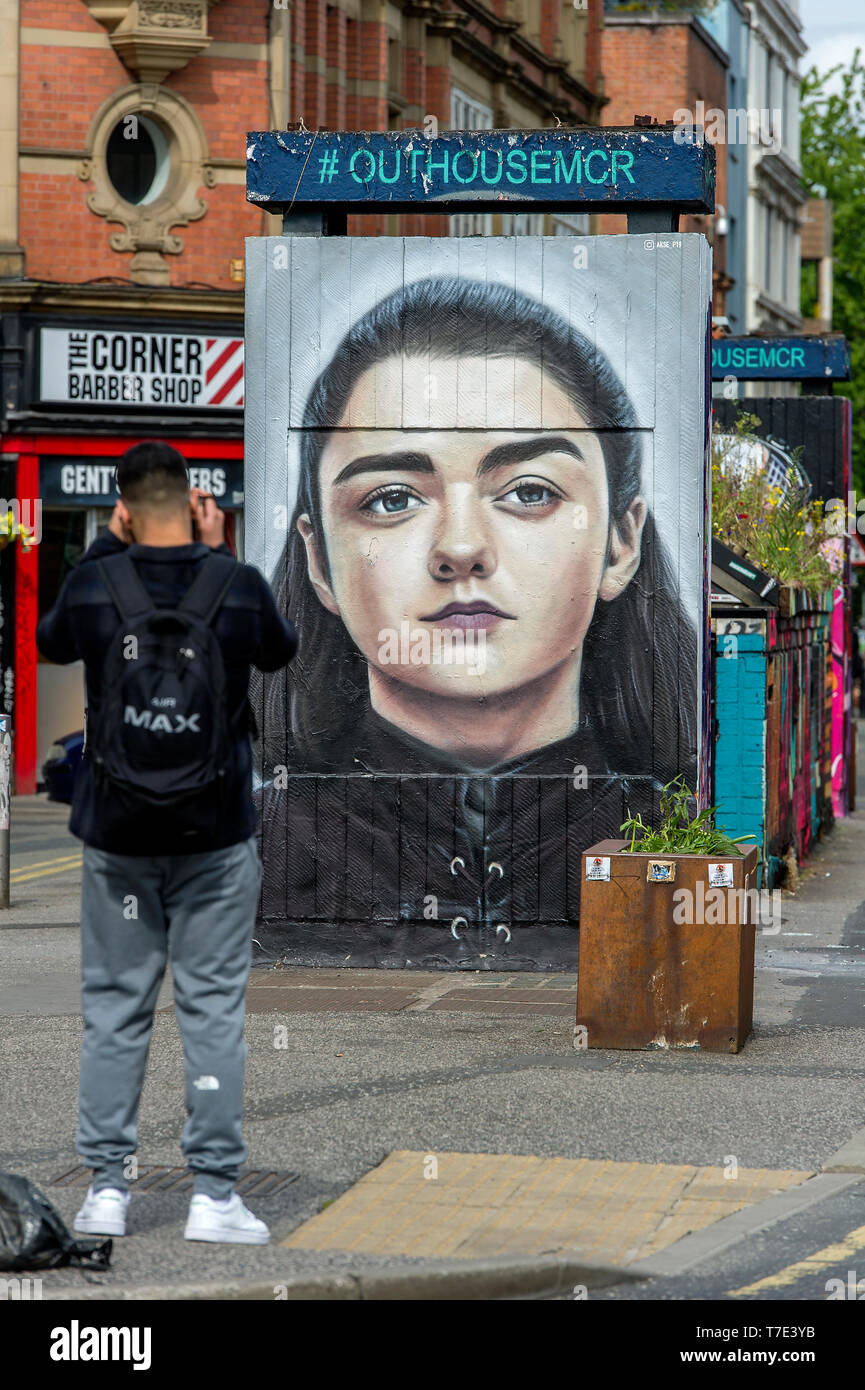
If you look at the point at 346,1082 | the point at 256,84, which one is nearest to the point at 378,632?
the point at 346,1082

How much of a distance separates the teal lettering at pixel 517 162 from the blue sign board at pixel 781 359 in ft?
32.3

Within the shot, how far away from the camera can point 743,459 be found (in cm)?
1895

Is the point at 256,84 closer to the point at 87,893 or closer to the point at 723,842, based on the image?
the point at 723,842

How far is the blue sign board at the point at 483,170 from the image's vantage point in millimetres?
10414

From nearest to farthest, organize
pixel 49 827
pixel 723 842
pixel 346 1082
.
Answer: pixel 346 1082
pixel 723 842
pixel 49 827

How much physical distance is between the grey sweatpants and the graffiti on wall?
5000 mm

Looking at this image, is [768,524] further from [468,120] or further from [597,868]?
[468,120]

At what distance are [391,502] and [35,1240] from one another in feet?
19.6

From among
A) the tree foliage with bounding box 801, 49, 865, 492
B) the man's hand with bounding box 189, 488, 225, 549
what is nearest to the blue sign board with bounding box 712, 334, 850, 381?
the man's hand with bounding box 189, 488, 225, 549

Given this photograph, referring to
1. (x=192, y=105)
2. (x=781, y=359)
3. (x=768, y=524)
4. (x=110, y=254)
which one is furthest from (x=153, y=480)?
(x=192, y=105)

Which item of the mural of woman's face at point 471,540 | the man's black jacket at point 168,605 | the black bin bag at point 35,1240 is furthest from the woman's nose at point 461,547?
the black bin bag at point 35,1240

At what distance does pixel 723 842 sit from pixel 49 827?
41.0ft

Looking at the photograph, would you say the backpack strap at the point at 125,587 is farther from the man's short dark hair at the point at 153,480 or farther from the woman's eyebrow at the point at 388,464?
the woman's eyebrow at the point at 388,464

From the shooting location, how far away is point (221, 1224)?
5621mm
